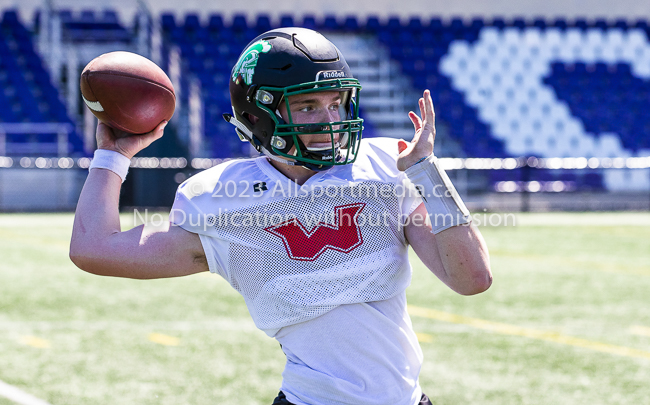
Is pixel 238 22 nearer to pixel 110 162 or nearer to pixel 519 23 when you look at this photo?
pixel 519 23

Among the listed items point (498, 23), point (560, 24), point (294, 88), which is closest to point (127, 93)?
point (294, 88)

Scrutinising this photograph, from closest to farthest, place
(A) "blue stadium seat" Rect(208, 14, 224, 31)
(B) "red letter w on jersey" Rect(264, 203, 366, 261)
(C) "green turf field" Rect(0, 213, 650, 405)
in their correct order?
1. (B) "red letter w on jersey" Rect(264, 203, 366, 261)
2. (C) "green turf field" Rect(0, 213, 650, 405)
3. (A) "blue stadium seat" Rect(208, 14, 224, 31)

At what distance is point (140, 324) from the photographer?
4562 mm

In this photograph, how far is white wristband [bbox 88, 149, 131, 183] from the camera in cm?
176

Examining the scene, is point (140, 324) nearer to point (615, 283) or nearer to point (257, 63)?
point (257, 63)

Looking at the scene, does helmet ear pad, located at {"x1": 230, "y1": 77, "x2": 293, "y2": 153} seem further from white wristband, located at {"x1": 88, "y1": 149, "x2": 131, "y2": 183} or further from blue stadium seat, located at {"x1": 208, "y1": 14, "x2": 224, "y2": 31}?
blue stadium seat, located at {"x1": 208, "y1": 14, "x2": 224, "y2": 31}

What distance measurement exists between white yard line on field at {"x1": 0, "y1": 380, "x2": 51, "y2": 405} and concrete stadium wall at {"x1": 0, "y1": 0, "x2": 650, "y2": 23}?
51.0ft

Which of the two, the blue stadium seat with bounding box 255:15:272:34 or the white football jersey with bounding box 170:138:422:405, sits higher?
the blue stadium seat with bounding box 255:15:272:34

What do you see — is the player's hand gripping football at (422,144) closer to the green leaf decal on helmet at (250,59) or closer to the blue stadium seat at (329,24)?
the green leaf decal on helmet at (250,59)

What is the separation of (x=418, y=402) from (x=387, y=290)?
317 mm

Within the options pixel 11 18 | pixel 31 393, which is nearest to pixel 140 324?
pixel 31 393

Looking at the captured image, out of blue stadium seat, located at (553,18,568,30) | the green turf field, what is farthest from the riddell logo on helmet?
blue stadium seat, located at (553,18,568,30)

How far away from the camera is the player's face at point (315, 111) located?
174cm

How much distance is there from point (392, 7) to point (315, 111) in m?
18.4
